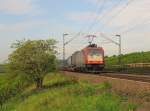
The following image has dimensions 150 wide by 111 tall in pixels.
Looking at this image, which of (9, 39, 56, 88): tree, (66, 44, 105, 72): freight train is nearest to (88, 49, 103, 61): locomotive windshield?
(66, 44, 105, 72): freight train

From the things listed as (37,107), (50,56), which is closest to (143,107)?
(37,107)

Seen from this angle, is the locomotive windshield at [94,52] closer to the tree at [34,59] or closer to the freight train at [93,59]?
the freight train at [93,59]

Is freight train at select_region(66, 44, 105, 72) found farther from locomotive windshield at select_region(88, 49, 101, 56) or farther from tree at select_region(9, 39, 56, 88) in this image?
tree at select_region(9, 39, 56, 88)

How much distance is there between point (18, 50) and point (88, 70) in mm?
11512

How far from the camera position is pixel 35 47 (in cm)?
4784

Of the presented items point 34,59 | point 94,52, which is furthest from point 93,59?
point 34,59

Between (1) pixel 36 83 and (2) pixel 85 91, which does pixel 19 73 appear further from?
(2) pixel 85 91

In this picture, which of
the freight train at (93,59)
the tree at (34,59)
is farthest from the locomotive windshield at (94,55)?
the tree at (34,59)

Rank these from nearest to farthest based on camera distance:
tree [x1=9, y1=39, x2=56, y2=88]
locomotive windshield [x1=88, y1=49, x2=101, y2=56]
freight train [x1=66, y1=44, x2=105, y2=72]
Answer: tree [x1=9, y1=39, x2=56, y2=88], freight train [x1=66, y1=44, x2=105, y2=72], locomotive windshield [x1=88, y1=49, x2=101, y2=56]

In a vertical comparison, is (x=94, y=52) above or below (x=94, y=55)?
above

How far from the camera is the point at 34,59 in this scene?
4638 centimetres

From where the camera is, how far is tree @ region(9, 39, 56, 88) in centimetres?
4634

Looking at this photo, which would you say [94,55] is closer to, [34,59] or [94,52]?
[94,52]

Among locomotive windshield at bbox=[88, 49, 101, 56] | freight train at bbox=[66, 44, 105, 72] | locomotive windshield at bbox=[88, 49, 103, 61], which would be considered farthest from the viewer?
locomotive windshield at bbox=[88, 49, 101, 56]
